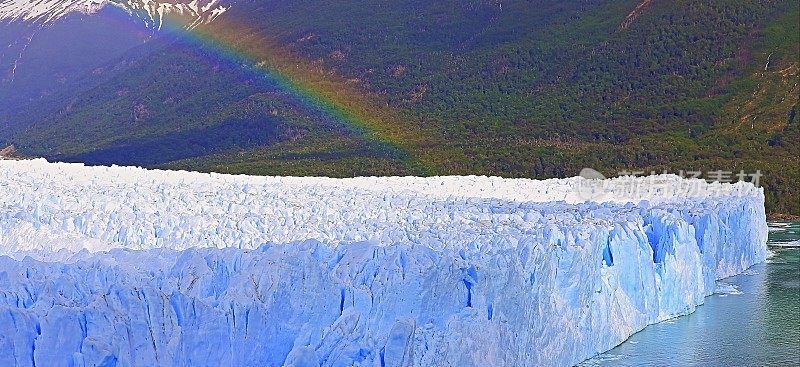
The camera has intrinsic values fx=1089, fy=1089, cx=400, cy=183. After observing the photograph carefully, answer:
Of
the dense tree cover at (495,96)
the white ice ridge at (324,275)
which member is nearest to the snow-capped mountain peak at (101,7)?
the dense tree cover at (495,96)

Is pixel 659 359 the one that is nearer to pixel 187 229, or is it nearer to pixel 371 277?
pixel 371 277

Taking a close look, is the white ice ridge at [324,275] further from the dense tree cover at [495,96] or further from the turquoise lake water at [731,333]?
the dense tree cover at [495,96]

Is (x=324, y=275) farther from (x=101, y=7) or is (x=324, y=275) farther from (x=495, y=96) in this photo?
(x=101, y=7)

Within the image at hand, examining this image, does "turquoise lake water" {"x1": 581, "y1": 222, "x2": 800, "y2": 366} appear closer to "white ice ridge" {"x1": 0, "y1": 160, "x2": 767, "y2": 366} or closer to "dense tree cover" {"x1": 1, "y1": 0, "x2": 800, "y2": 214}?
"white ice ridge" {"x1": 0, "y1": 160, "x2": 767, "y2": 366}

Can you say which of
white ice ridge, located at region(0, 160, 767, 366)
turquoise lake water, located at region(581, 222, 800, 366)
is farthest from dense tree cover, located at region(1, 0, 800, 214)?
white ice ridge, located at region(0, 160, 767, 366)

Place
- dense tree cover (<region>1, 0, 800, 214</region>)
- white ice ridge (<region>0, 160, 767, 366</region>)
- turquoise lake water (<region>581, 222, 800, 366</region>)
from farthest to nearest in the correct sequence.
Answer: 1. dense tree cover (<region>1, 0, 800, 214</region>)
2. turquoise lake water (<region>581, 222, 800, 366</region>)
3. white ice ridge (<region>0, 160, 767, 366</region>)

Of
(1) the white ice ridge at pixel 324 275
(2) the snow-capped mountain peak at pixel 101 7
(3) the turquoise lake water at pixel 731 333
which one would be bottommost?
(3) the turquoise lake water at pixel 731 333

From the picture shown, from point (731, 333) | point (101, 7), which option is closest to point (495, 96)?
point (731, 333)
